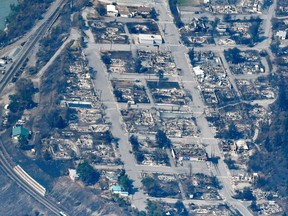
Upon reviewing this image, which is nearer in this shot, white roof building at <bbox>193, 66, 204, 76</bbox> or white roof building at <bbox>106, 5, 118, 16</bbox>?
white roof building at <bbox>193, 66, 204, 76</bbox>

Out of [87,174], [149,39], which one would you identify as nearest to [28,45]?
[149,39]

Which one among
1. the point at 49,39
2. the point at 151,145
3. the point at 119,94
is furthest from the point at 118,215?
the point at 49,39

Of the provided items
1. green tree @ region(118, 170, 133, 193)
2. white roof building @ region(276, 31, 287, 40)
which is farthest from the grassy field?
green tree @ region(118, 170, 133, 193)

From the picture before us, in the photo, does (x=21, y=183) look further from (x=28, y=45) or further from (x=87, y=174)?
(x=28, y=45)

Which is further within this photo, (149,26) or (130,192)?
(149,26)

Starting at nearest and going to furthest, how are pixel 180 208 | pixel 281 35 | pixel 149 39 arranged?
1. pixel 180 208
2. pixel 149 39
3. pixel 281 35

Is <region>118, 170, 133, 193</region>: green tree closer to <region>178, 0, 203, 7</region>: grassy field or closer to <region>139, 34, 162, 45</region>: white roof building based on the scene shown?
<region>139, 34, 162, 45</region>: white roof building

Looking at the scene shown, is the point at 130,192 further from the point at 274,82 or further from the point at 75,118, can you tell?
the point at 274,82
